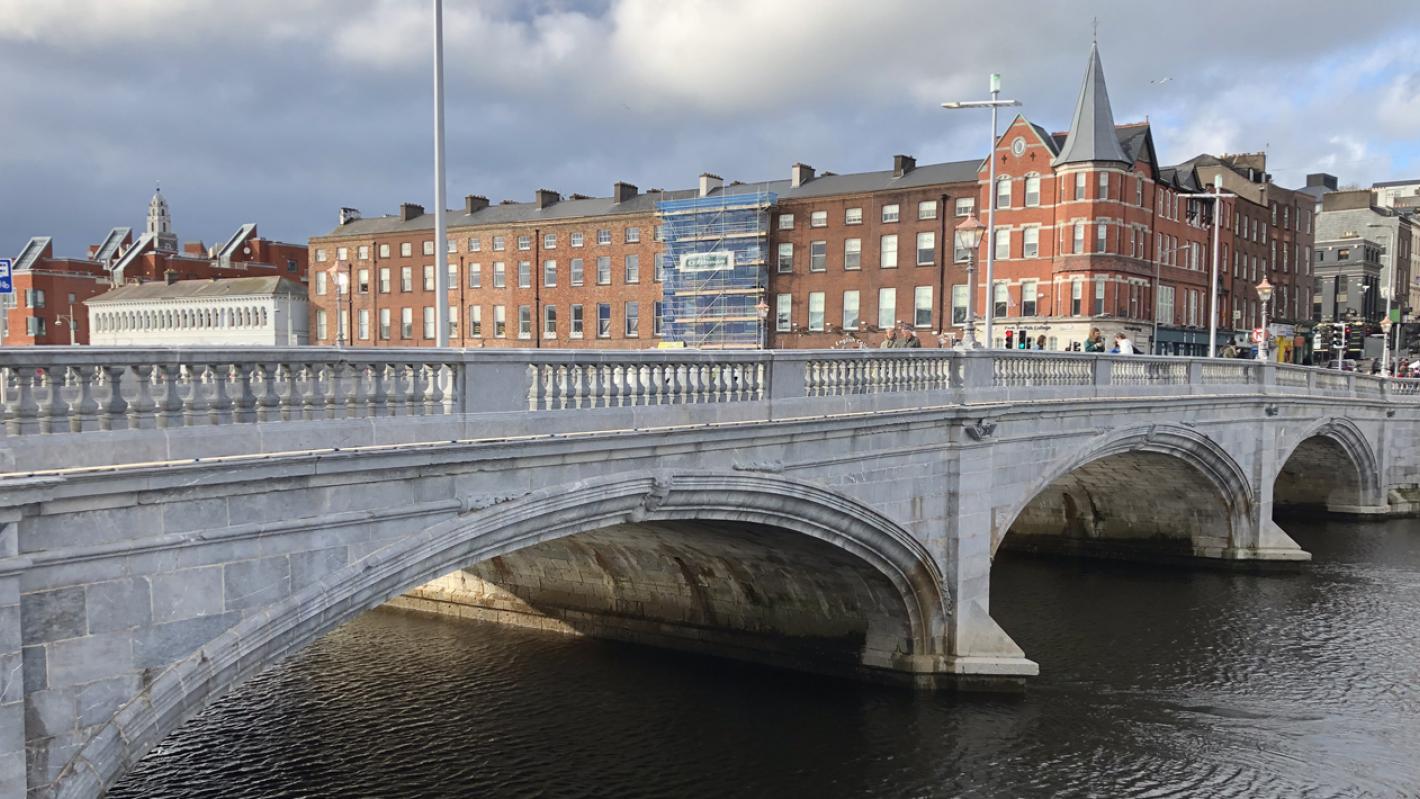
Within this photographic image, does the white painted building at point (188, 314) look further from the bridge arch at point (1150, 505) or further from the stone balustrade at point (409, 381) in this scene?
the stone balustrade at point (409, 381)

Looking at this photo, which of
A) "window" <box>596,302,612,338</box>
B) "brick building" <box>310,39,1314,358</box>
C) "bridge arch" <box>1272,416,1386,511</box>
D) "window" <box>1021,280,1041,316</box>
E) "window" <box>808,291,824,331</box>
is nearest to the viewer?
"bridge arch" <box>1272,416,1386,511</box>

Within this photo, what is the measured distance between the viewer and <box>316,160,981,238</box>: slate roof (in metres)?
56.9

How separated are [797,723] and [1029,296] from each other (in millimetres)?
38752

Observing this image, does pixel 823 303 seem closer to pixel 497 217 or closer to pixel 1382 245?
pixel 497 217

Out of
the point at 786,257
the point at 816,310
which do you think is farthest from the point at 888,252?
the point at 786,257

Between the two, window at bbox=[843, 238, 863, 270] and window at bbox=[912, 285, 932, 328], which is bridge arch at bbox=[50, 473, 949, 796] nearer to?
window at bbox=[912, 285, 932, 328]

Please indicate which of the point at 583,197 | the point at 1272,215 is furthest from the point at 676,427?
the point at 1272,215

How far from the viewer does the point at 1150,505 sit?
Result: 104ft

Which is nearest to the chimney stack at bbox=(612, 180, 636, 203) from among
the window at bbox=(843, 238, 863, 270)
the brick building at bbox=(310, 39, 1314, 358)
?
the brick building at bbox=(310, 39, 1314, 358)

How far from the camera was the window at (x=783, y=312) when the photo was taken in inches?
2403

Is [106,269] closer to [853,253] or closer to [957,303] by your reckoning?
[853,253]

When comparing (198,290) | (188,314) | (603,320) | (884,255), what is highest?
(884,255)

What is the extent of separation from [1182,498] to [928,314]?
1030 inches

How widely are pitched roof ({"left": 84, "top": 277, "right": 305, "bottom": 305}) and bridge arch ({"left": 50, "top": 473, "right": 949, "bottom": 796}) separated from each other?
41.8 metres
